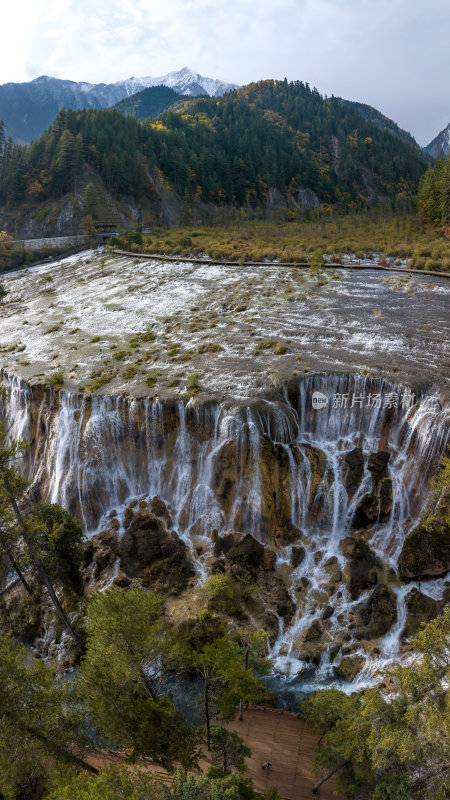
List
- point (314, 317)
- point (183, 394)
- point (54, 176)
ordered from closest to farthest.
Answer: point (183, 394) → point (314, 317) → point (54, 176)

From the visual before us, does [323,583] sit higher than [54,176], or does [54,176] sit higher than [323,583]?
[54,176]

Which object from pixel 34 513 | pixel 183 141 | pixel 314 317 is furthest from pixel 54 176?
pixel 34 513

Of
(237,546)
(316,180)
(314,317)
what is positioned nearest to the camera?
(237,546)

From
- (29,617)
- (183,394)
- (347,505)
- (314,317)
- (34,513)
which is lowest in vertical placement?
(29,617)

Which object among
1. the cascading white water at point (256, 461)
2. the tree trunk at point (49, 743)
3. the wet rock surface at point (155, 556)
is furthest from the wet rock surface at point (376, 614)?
the tree trunk at point (49, 743)

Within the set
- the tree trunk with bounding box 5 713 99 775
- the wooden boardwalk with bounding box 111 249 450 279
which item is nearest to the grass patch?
the wooden boardwalk with bounding box 111 249 450 279

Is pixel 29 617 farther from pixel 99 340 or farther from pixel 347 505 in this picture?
pixel 99 340

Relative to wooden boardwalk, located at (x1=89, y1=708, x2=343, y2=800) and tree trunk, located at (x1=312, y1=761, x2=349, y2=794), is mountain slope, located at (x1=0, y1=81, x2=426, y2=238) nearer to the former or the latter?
wooden boardwalk, located at (x1=89, y1=708, x2=343, y2=800)

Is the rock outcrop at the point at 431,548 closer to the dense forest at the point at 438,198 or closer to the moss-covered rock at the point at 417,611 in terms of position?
the moss-covered rock at the point at 417,611
